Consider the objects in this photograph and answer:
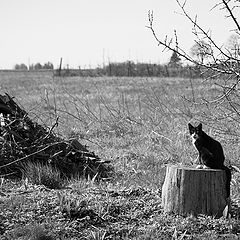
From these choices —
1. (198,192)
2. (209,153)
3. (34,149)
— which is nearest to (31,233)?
(198,192)

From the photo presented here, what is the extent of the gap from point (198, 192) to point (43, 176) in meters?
2.51

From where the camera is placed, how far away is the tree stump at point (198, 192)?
486 centimetres

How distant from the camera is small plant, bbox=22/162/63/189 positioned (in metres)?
6.37

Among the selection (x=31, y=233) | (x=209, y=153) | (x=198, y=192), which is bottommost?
(x=31, y=233)

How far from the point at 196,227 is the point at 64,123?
26.1ft

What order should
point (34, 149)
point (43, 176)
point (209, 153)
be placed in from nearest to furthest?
1. point (209, 153)
2. point (43, 176)
3. point (34, 149)

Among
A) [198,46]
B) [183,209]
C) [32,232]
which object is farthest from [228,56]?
[32,232]

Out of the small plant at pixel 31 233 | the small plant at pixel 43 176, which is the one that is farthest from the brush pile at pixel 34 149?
the small plant at pixel 31 233

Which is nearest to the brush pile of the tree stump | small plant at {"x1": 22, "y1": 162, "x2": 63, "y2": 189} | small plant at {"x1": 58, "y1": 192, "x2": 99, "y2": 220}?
small plant at {"x1": 22, "y1": 162, "x2": 63, "y2": 189}

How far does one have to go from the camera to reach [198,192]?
4871 mm

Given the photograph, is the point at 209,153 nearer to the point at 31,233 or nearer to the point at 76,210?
the point at 76,210

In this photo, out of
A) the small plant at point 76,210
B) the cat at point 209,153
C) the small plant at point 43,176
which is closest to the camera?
the small plant at point 76,210

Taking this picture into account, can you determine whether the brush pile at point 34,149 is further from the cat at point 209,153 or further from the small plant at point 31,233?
the small plant at point 31,233

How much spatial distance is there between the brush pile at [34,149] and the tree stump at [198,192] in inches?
88.7
